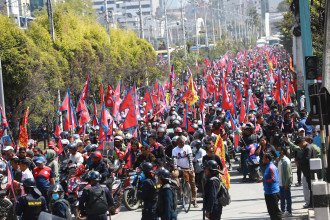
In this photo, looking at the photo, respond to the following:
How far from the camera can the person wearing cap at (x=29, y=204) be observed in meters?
9.42

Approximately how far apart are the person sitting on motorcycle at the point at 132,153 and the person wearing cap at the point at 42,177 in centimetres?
234

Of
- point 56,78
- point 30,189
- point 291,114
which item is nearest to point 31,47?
point 56,78

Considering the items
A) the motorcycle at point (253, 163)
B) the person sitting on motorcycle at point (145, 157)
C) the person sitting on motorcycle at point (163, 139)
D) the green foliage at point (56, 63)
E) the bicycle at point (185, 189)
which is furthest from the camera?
the green foliage at point (56, 63)

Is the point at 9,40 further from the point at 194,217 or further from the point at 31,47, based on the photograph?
the point at 194,217

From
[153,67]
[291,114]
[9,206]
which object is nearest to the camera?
[9,206]

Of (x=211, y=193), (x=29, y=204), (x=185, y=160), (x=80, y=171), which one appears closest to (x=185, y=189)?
(x=185, y=160)

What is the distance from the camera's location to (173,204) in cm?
961

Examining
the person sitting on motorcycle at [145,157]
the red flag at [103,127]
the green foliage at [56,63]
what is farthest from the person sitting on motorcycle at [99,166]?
the green foliage at [56,63]

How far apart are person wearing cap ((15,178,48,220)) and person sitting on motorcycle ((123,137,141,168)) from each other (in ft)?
15.4

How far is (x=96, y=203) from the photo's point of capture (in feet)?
30.5

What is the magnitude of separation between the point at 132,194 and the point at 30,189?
4.15 meters

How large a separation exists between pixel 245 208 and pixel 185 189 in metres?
1.27

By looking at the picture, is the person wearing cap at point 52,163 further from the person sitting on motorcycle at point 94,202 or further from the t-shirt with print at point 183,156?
the person sitting on motorcycle at point 94,202

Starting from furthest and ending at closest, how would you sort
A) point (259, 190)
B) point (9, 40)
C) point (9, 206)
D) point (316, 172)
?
point (9, 40) < point (259, 190) < point (9, 206) < point (316, 172)
